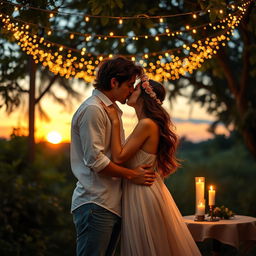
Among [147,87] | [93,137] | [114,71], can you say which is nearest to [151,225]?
[93,137]

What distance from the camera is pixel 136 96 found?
3914 mm

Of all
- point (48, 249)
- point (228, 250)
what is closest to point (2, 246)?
point (48, 249)

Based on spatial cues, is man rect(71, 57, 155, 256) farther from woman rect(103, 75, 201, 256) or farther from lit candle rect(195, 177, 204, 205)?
lit candle rect(195, 177, 204, 205)

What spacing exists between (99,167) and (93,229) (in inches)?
14.1

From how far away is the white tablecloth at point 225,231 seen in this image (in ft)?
16.1

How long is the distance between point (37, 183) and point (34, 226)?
0.83 m

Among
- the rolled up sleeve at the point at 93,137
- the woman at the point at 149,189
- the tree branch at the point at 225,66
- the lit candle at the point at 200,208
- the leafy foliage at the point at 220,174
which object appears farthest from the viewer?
the leafy foliage at the point at 220,174

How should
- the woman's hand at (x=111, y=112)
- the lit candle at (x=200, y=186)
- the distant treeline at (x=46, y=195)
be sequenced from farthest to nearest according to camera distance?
the distant treeline at (x=46, y=195), the lit candle at (x=200, y=186), the woman's hand at (x=111, y=112)

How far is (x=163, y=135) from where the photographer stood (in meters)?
3.80

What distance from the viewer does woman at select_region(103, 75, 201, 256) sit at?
12.0ft

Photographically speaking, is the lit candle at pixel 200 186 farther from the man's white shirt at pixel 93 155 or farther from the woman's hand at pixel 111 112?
the woman's hand at pixel 111 112

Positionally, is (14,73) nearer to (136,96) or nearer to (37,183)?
(37,183)

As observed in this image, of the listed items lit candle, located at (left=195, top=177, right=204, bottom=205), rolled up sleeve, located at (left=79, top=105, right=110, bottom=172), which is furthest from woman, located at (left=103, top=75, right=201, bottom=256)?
lit candle, located at (left=195, top=177, right=204, bottom=205)

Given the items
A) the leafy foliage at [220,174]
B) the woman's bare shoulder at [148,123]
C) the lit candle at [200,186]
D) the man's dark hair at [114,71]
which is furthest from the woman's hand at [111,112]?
the leafy foliage at [220,174]
